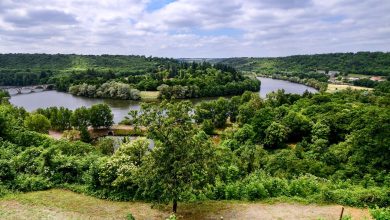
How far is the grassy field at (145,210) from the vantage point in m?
17.8

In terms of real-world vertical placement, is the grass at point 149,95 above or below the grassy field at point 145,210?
below

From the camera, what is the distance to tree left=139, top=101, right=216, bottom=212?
16.0m

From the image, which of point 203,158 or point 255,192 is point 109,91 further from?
point 203,158

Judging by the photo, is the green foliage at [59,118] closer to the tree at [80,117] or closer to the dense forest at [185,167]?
the tree at [80,117]

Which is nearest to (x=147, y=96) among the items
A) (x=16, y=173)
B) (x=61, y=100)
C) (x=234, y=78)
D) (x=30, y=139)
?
(x=61, y=100)

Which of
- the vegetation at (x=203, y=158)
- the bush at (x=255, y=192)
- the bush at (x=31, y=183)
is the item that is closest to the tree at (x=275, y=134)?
the vegetation at (x=203, y=158)

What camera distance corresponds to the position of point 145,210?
18.6m

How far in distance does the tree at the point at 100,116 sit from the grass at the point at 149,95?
40.8m

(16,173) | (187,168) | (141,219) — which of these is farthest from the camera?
(16,173)

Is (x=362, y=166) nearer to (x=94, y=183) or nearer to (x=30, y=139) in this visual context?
(x=94, y=183)

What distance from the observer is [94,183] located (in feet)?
69.6

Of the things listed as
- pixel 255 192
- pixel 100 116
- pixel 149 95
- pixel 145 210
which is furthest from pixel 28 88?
pixel 255 192

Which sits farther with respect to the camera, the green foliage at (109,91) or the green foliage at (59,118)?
the green foliage at (109,91)

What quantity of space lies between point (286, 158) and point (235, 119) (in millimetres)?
46260
